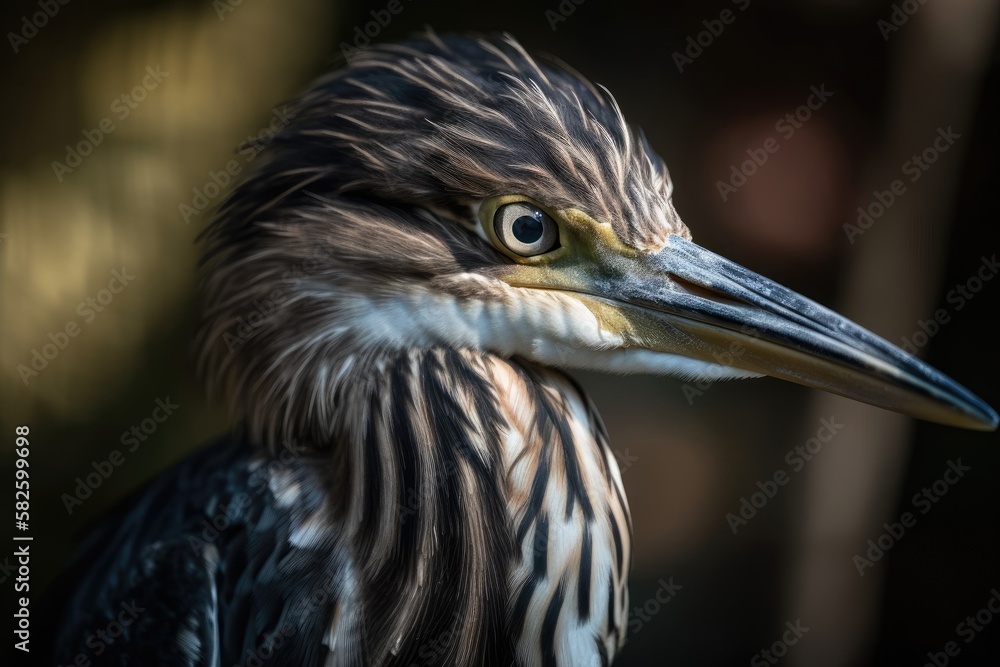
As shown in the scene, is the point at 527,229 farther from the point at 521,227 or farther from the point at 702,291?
the point at 702,291

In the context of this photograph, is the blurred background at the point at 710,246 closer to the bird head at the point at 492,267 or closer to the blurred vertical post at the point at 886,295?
the blurred vertical post at the point at 886,295

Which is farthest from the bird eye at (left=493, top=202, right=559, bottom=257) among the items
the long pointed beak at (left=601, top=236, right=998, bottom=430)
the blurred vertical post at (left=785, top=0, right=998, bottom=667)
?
the blurred vertical post at (left=785, top=0, right=998, bottom=667)

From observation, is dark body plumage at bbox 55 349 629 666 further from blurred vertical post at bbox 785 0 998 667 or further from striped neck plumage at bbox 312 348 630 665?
blurred vertical post at bbox 785 0 998 667

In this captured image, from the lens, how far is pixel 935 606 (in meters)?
2.02

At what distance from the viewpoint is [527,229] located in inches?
36.3

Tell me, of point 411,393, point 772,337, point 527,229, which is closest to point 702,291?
point 772,337

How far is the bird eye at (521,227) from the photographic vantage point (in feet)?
3.01

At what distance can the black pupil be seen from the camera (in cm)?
92

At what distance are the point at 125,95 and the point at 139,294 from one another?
524 mm

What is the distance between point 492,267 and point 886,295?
1429 millimetres

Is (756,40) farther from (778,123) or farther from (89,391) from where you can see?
(89,391)

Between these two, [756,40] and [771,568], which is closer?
[756,40]

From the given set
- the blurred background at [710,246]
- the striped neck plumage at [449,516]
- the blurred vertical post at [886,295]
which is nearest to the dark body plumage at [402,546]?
the striped neck plumage at [449,516]

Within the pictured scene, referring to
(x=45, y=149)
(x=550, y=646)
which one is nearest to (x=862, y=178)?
(x=550, y=646)
